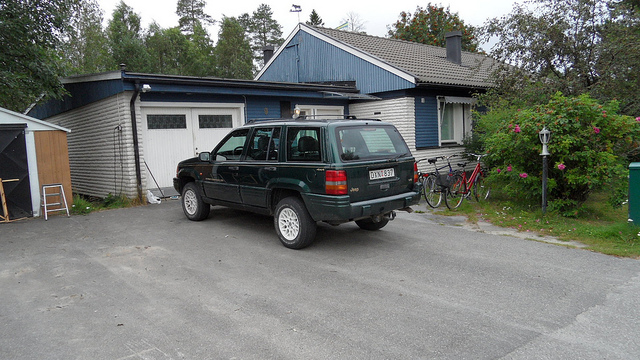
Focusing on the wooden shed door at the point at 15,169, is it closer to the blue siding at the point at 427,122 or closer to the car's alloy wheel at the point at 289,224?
the car's alloy wheel at the point at 289,224

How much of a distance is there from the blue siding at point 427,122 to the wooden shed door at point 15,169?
10853 mm

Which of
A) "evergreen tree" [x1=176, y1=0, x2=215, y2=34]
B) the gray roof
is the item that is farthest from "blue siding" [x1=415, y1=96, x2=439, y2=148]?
"evergreen tree" [x1=176, y1=0, x2=215, y2=34]

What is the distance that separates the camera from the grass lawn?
251 inches

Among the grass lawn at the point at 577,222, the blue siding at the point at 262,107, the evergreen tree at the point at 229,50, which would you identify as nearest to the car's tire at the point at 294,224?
the grass lawn at the point at 577,222

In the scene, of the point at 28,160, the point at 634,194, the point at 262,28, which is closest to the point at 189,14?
the point at 262,28

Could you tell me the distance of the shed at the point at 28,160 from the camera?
906 cm

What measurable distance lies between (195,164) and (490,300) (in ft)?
18.8

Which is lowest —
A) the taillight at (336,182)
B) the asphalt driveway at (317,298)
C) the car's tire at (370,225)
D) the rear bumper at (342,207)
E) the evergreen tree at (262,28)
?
the asphalt driveway at (317,298)

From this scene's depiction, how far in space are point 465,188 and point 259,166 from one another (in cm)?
531

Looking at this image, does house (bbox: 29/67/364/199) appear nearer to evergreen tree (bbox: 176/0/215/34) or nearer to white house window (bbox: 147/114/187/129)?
white house window (bbox: 147/114/187/129)

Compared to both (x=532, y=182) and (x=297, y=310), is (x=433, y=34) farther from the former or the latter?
(x=297, y=310)

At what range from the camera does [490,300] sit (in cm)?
435

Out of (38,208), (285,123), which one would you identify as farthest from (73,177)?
(285,123)

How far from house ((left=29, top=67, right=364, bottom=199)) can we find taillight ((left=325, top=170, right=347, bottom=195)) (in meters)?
6.36
